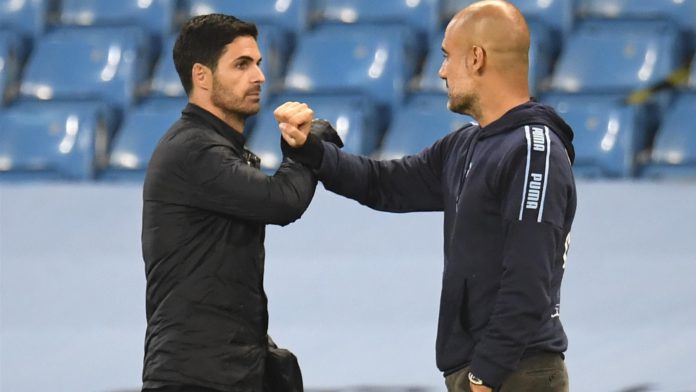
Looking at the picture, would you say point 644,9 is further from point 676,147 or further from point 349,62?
point 349,62

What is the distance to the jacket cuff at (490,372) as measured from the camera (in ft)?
8.87

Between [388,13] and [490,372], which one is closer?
[490,372]

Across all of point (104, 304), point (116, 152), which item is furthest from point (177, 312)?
point (116, 152)

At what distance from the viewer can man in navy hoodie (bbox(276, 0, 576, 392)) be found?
2.70 m

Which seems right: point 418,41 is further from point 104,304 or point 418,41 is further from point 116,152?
point 104,304

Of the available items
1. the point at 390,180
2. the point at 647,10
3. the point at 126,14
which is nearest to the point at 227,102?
the point at 390,180

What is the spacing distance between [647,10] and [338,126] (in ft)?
5.48

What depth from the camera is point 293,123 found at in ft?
10.2

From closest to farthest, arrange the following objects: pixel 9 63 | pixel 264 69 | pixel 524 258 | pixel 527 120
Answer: pixel 524 258 < pixel 527 120 < pixel 264 69 < pixel 9 63

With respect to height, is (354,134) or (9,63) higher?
(9,63)

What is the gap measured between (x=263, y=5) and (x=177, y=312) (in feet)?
13.9

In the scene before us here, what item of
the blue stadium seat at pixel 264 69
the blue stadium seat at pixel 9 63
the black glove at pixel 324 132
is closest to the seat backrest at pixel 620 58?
the blue stadium seat at pixel 264 69

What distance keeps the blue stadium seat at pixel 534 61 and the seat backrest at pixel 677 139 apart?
70 cm

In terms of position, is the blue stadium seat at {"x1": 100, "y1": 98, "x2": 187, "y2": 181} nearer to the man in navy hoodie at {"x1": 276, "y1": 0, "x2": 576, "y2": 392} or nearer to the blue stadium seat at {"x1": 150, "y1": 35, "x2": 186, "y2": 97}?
the blue stadium seat at {"x1": 150, "y1": 35, "x2": 186, "y2": 97}
